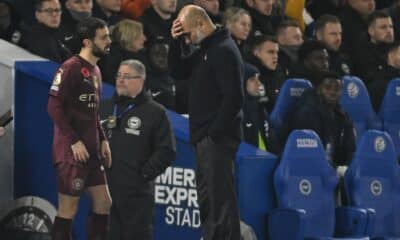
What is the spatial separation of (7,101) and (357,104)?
327 cm

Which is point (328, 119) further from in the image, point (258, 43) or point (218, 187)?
point (218, 187)

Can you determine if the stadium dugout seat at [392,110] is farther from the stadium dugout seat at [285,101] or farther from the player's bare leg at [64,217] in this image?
the player's bare leg at [64,217]

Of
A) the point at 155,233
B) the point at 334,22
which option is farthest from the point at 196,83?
the point at 334,22

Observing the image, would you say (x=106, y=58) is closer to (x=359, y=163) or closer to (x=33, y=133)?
(x=33, y=133)

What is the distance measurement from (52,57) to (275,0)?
11.5 ft

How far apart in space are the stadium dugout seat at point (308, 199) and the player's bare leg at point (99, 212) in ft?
4.49

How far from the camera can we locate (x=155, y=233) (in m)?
10.3

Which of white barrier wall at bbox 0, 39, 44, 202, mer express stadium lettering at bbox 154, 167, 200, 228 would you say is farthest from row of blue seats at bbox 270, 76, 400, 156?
white barrier wall at bbox 0, 39, 44, 202

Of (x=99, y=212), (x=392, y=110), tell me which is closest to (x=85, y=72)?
(x=99, y=212)

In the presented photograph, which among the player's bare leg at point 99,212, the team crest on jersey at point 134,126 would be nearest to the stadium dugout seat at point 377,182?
the team crest on jersey at point 134,126

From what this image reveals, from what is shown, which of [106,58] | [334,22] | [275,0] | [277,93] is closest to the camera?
[106,58]

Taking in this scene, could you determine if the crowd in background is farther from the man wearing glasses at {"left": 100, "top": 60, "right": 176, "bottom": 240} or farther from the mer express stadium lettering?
the mer express stadium lettering

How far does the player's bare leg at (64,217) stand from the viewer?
369 inches

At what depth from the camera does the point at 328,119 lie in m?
11.3
